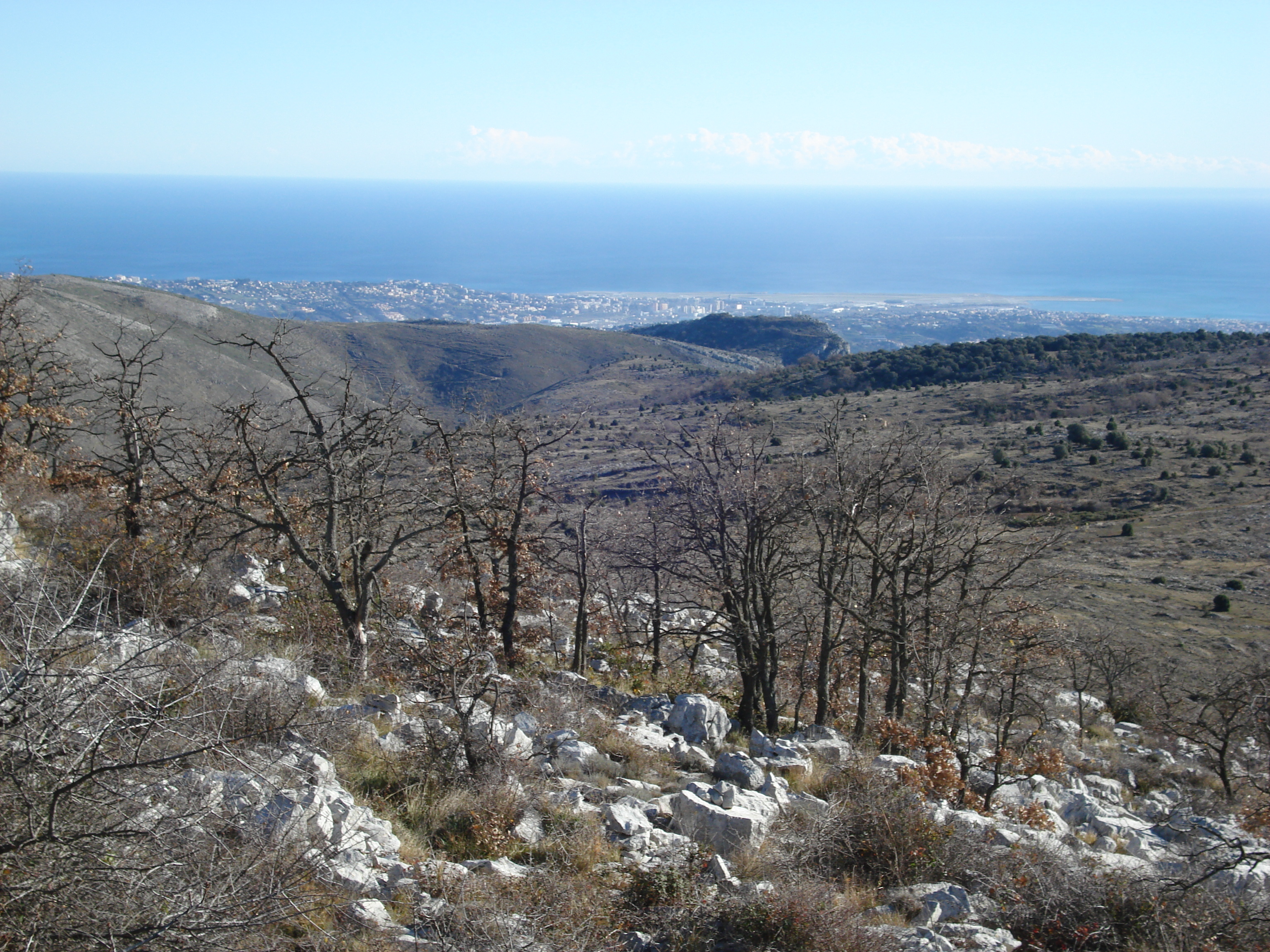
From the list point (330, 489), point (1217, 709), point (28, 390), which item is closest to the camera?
point (330, 489)

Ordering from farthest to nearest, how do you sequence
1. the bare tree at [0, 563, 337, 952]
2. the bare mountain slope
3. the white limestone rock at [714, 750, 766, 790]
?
the bare mountain slope, the white limestone rock at [714, 750, 766, 790], the bare tree at [0, 563, 337, 952]

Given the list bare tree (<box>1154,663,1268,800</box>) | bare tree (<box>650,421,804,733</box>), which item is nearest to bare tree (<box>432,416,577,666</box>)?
bare tree (<box>650,421,804,733</box>)

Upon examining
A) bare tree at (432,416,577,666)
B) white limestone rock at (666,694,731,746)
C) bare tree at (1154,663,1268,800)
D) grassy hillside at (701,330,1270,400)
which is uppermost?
grassy hillside at (701,330,1270,400)

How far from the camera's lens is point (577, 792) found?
21.5 feet

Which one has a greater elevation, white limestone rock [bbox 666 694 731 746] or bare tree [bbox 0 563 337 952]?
bare tree [bbox 0 563 337 952]

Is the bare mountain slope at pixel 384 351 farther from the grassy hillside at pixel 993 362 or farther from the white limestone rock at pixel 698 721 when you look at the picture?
the white limestone rock at pixel 698 721

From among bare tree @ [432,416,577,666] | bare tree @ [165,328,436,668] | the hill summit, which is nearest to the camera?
bare tree @ [165,328,436,668]

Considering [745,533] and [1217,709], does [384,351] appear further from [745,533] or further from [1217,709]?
[1217,709]

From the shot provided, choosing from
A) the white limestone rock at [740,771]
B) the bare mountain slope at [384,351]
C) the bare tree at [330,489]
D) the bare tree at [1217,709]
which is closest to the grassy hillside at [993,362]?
the bare mountain slope at [384,351]

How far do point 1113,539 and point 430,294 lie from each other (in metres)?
152

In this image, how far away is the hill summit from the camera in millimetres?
100375

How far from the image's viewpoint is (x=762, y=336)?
10656 centimetres

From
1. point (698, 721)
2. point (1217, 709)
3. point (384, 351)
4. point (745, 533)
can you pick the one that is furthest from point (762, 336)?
point (698, 721)

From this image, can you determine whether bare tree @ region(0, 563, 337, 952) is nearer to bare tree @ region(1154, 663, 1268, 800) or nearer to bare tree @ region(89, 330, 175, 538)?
bare tree @ region(89, 330, 175, 538)
